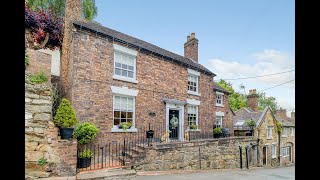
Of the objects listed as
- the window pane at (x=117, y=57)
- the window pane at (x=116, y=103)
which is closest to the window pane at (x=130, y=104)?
the window pane at (x=116, y=103)

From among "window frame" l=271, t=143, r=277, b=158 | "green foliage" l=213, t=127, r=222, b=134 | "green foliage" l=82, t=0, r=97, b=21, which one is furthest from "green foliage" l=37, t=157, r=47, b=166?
Result: "window frame" l=271, t=143, r=277, b=158

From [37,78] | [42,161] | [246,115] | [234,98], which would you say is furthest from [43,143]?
[234,98]

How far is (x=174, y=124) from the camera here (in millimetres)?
11992

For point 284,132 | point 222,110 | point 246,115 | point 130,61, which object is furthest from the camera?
point 284,132

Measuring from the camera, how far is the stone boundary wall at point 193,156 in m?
8.44

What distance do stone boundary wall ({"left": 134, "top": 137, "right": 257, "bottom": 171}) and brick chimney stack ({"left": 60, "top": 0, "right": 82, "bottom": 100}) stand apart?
449cm

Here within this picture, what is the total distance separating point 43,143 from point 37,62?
3010 mm

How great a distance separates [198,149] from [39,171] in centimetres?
636

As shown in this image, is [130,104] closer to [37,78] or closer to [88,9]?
[37,78]

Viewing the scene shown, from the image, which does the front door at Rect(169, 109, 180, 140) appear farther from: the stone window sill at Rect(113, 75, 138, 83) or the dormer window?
the stone window sill at Rect(113, 75, 138, 83)

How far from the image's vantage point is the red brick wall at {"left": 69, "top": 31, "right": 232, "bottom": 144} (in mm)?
8859

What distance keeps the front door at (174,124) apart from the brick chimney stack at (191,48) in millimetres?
5475

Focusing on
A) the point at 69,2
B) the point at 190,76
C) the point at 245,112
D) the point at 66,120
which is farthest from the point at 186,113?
the point at 245,112
